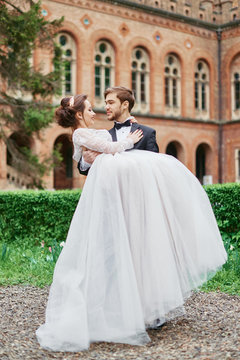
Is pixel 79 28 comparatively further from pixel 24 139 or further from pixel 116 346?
pixel 116 346

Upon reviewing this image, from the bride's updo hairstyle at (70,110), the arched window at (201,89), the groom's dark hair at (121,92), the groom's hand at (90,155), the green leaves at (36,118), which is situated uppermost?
the arched window at (201,89)

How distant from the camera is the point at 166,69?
23.3m

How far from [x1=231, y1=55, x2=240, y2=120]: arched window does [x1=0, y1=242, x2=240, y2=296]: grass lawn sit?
19.4m

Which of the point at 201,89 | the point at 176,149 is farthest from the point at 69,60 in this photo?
the point at 201,89

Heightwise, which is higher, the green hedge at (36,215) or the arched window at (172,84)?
the arched window at (172,84)

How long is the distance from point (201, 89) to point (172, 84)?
5.99 feet

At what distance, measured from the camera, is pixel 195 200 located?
3561 millimetres

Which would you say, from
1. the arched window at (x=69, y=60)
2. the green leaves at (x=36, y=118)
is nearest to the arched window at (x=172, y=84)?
the arched window at (x=69, y=60)

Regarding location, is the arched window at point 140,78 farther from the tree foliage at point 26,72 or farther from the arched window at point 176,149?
the tree foliage at point 26,72

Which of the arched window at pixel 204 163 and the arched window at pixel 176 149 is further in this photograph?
the arched window at pixel 204 163

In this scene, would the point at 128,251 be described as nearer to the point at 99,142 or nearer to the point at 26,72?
the point at 99,142

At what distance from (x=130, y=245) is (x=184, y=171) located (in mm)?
686

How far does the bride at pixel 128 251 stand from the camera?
3.30 m

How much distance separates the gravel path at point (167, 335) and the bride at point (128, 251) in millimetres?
95
